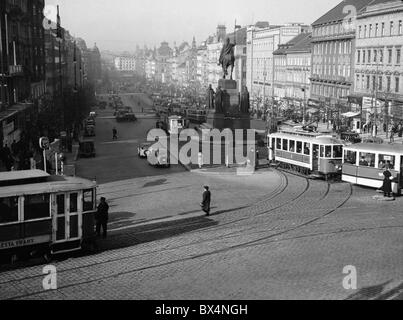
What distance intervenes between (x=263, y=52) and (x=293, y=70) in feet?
73.7

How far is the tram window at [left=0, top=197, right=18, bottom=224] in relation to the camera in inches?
630

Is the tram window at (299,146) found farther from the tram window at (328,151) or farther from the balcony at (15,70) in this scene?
the balcony at (15,70)

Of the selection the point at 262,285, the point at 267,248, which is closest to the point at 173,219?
the point at 267,248

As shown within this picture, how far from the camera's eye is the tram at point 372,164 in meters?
27.6

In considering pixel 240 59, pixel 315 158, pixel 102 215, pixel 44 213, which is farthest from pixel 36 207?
pixel 240 59

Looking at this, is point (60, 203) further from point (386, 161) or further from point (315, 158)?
point (315, 158)

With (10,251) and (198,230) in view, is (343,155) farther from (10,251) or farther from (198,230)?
(10,251)

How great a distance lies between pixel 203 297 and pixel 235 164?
84.2 ft

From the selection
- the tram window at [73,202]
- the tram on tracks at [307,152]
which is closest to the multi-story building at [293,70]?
the tram on tracks at [307,152]

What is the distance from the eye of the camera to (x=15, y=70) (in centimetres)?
5184

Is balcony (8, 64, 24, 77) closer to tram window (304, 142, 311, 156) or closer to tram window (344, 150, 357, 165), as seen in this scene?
tram window (304, 142, 311, 156)

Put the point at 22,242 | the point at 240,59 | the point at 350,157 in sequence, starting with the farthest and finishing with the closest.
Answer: the point at 240,59 < the point at 350,157 < the point at 22,242

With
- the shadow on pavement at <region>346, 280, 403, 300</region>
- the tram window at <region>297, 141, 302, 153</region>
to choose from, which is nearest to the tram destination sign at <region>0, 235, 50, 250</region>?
the shadow on pavement at <region>346, 280, 403, 300</region>

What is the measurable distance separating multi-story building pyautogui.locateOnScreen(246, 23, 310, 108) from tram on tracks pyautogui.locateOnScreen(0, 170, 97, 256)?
88.6m
